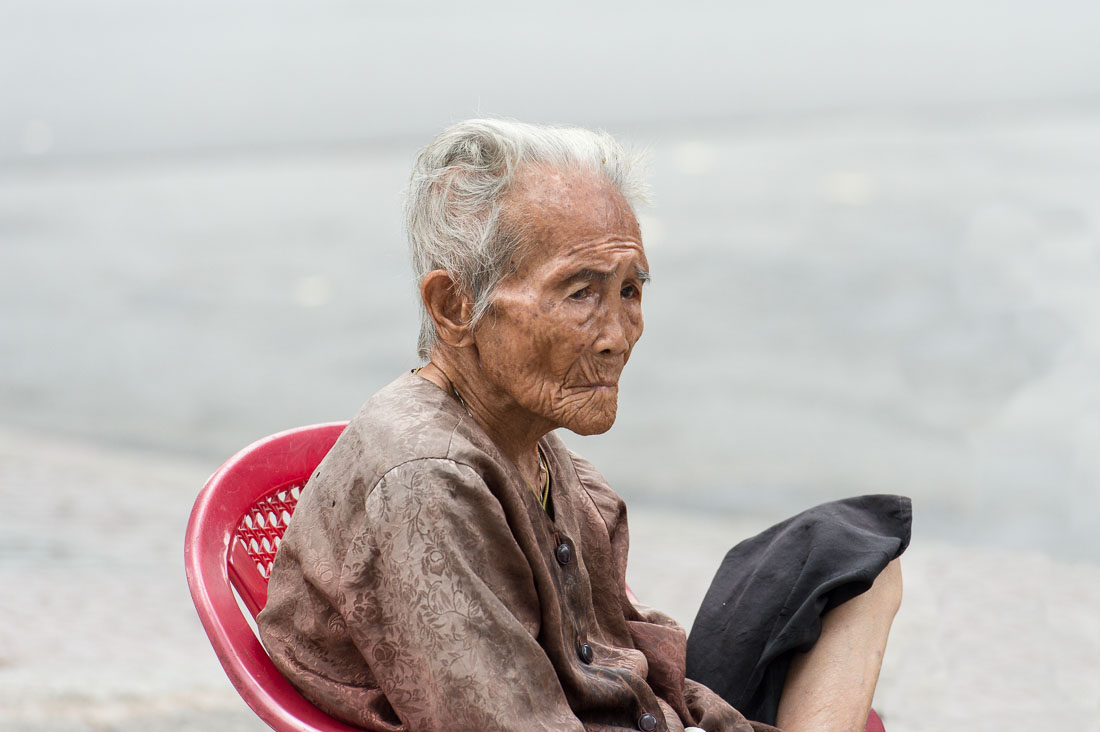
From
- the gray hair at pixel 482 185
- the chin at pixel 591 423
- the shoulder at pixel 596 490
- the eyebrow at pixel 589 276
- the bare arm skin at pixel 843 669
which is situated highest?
the gray hair at pixel 482 185

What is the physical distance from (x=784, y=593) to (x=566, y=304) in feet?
2.23

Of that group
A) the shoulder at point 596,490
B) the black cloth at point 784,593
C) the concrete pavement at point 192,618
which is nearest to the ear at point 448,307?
the shoulder at point 596,490

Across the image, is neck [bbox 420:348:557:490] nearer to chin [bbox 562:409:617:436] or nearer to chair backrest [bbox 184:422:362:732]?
chin [bbox 562:409:617:436]

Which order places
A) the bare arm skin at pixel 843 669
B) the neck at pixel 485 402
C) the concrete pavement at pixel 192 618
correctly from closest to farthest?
the neck at pixel 485 402 < the bare arm skin at pixel 843 669 < the concrete pavement at pixel 192 618

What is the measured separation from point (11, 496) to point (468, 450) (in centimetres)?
372

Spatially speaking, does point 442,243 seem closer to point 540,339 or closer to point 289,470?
point 540,339

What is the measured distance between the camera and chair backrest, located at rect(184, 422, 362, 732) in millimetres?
1758

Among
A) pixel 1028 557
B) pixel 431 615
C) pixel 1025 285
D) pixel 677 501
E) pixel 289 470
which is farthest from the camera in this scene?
pixel 1025 285

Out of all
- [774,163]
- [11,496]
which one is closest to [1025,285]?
[774,163]

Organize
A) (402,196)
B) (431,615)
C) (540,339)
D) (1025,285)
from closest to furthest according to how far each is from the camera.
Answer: (431,615)
(540,339)
(402,196)
(1025,285)

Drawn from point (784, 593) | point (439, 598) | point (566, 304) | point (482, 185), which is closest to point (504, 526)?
point (439, 598)

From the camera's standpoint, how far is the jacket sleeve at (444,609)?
5.06ft

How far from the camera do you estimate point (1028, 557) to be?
4.23 m

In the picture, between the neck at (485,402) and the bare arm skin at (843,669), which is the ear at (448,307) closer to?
the neck at (485,402)
